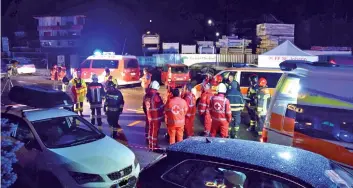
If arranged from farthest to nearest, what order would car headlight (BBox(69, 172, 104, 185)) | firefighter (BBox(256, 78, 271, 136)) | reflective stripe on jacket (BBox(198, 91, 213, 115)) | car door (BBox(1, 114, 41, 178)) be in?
firefighter (BBox(256, 78, 271, 136)), reflective stripe on jacket (BBox(198, 91, 213, 115)), car door (BBox(1, 114, 41, 178)), car headlight (BBox(69, 172, 104, 185))

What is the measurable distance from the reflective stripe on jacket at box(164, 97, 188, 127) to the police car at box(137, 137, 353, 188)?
11.0 ft

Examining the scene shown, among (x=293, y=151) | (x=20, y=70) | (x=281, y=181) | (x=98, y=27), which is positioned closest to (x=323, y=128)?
(x=293, y=151)

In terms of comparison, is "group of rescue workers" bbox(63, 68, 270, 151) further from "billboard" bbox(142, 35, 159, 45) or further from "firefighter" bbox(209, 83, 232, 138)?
"billboard" bbox(142, 35, 159, 45)

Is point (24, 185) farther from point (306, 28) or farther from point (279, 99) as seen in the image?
point (306, 28)

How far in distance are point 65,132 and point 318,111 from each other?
4134mm

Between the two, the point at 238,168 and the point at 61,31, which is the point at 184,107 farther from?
the point at 61,31

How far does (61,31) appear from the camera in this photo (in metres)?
46.9

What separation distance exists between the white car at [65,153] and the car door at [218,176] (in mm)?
1983

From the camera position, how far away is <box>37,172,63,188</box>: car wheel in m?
5.50

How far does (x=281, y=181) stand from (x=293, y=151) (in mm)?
809

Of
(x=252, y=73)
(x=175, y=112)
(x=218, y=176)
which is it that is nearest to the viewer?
(x=218, y=176)

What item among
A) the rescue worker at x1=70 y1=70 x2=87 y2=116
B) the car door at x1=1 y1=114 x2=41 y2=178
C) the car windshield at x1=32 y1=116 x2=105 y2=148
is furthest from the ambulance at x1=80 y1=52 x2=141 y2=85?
the car door at x1=1 y1=114 x2=41 y2=178

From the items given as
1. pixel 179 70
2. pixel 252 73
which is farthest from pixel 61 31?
pixel 252 73

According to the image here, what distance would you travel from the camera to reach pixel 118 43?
43750mm
